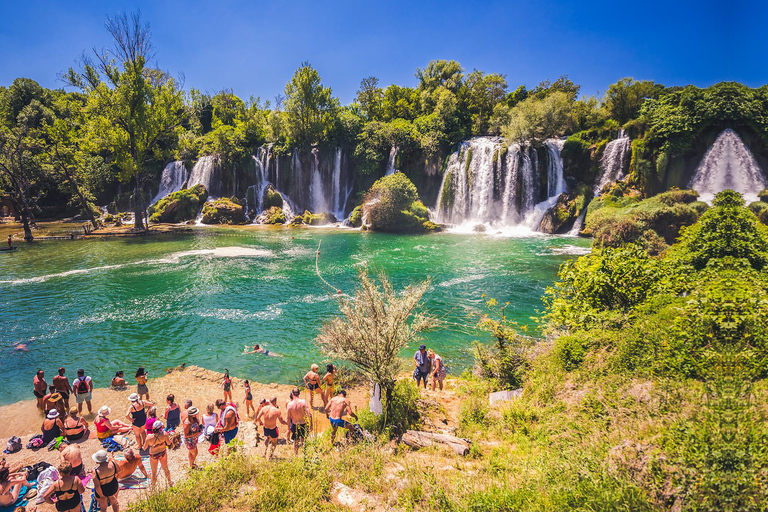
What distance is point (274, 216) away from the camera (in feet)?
163

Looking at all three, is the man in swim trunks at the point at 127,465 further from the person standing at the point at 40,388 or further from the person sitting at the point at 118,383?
the person standing at the point at 40,388

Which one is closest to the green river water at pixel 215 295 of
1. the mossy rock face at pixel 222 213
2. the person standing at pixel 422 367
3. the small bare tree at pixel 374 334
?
the person standing at pixel 422 367

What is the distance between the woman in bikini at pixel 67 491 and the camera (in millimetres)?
6022

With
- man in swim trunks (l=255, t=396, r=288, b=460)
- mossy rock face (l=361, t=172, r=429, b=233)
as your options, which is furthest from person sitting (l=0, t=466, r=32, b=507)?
mossy rock face (l=361, t=172, r=429, b=233)

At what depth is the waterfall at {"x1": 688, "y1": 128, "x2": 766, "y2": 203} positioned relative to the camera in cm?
2819

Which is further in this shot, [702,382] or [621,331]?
[621,331]

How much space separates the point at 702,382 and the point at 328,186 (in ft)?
169

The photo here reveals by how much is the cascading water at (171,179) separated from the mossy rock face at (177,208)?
5.24m

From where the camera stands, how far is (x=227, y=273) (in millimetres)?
24641

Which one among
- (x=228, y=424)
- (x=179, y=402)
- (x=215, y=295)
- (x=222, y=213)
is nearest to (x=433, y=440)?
(x=228, y=424)

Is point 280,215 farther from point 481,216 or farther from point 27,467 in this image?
point 27,467

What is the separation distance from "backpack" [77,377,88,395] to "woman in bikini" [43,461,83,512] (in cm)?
532

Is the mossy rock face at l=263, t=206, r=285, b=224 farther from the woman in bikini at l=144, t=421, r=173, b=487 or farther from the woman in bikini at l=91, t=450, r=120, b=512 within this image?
the woman in bikini at l=91, t=450, r=120, b=512

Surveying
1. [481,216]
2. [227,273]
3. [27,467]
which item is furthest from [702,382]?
[481,216]
